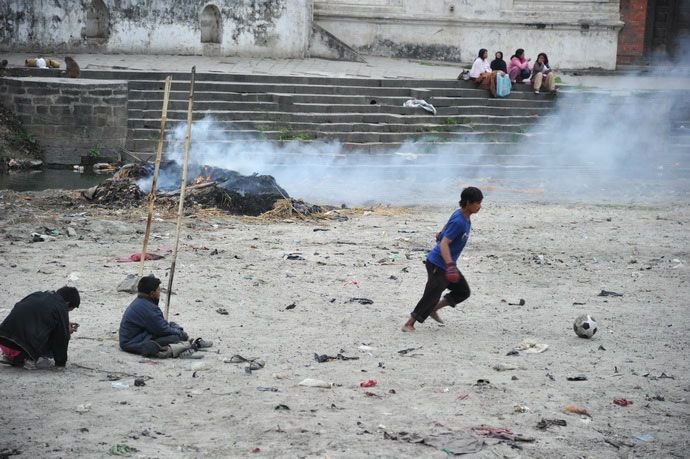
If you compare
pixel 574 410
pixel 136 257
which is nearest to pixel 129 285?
pixel 136 257

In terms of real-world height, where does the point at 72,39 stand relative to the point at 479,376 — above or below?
above

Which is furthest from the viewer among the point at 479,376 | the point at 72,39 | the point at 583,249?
the point at 72,39

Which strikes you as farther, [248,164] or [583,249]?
[248,164]

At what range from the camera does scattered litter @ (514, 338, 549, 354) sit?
7630 mm

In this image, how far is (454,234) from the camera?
25.5ft

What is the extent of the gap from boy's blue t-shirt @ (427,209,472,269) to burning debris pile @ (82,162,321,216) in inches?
197

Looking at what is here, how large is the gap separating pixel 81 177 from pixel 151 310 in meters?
9.02

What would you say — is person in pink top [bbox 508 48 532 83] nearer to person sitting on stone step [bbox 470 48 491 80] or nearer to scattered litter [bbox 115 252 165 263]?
person sitting on stone step [bbox 470 48 491 80]

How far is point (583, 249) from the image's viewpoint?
37.7 ft

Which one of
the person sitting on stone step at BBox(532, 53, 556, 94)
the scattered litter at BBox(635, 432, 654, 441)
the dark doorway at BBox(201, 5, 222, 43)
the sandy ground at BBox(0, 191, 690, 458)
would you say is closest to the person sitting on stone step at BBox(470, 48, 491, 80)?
the person sitting on stone step at BBox(532, 53, 556, 94)

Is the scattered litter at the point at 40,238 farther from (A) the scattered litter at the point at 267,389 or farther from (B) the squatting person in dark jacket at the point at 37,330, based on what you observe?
(A) the scattered litter at the point at 267,389

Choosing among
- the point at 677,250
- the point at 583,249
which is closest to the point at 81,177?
the point at 583,249

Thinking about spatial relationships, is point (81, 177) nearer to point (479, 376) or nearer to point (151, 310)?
point (151, 310)

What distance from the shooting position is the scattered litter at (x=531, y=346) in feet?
25.0
